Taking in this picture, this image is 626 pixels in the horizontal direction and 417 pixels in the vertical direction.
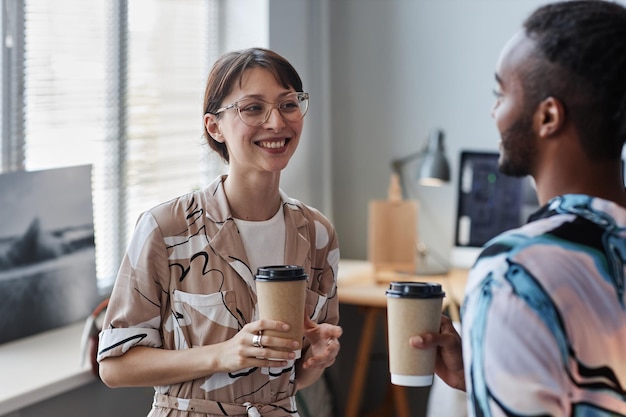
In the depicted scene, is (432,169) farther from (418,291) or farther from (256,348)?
(418,291)

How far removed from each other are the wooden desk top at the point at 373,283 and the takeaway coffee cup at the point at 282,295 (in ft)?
5.58

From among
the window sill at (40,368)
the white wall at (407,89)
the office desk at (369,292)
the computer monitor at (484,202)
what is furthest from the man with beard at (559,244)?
the white wall at (407,89)

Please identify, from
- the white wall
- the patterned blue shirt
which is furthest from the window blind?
the patterned blue shirt

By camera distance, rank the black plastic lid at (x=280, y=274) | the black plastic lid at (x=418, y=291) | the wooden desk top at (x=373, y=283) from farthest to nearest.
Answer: the wooden desk top at (x=373, y=283) < the black plastic lid at (x=280, y=274) < the black plastic lid at (x=418, y=291)

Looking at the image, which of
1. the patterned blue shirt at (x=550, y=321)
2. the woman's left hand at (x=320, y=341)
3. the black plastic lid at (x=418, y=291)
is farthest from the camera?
the woman's left hand at (x=320, y=341)

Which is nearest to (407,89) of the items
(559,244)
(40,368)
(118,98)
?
(118,98)

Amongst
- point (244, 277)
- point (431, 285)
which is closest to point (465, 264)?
point (244, 277)

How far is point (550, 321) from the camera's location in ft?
3.15

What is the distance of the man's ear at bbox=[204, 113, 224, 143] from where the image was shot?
5.97ft

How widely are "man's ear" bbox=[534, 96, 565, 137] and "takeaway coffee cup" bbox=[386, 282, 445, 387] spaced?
305 mm

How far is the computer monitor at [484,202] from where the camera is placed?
370 centimetres

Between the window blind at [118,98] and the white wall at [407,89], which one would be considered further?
the white wall at [407,89]

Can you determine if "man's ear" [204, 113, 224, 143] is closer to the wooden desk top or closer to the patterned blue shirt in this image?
the patterned blue shirt

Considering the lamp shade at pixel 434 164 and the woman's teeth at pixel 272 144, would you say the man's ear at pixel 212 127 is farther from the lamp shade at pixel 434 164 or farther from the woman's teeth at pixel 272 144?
the lamp shade at pixel 434 164
